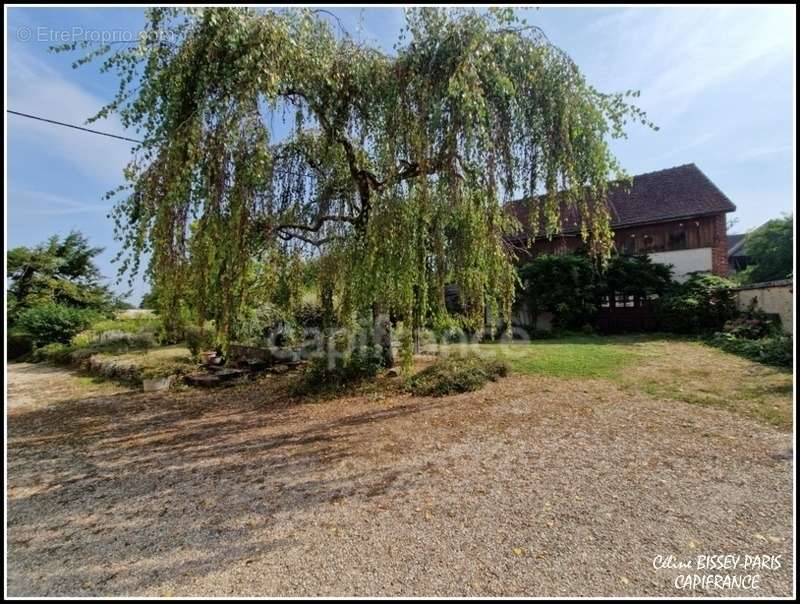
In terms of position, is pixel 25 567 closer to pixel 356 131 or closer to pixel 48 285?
pixel 356 131

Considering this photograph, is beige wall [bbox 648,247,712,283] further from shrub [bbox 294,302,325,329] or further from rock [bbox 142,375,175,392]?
rock [bbox 142,375,175,392]

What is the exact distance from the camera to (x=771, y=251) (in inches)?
740

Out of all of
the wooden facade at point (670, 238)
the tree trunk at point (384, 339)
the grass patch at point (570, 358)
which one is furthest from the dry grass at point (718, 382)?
the wooden facade at point (670, 238)

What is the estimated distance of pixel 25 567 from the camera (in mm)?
2662

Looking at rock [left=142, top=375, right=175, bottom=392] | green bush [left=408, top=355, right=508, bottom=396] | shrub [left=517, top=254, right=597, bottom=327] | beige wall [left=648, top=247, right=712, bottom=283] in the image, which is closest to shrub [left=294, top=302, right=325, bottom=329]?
rock [left=142, top=375, right=175, bottom=392]

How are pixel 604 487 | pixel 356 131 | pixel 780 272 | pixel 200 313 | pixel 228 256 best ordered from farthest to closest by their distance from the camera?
1. pixel 780 272
2. pixel 356 131
3. pixel 200 313
4. pixel 228 256
5. pixel 604 487

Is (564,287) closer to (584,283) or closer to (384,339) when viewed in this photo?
(584,283)

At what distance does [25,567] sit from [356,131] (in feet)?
21.5

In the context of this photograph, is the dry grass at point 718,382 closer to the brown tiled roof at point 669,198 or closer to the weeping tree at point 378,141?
the weeping tree at point 378,141

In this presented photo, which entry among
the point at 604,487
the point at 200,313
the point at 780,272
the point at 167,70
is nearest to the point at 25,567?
the point at 200,313

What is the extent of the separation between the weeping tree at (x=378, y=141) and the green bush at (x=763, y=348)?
5.43 m

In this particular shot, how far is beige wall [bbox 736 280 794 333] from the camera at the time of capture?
10.7 meters

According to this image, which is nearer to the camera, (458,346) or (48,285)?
(458,346)

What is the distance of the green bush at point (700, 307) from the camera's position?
506 inches
